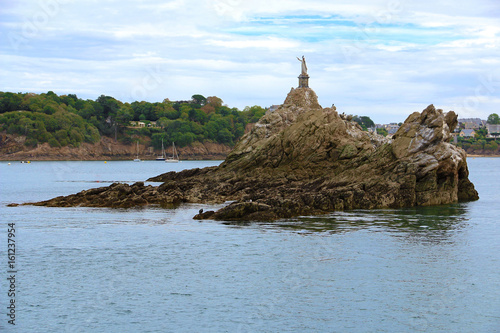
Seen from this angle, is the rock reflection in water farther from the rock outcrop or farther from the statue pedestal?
the statue pedestal

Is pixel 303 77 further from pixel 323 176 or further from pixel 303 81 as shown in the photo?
pixel 323 176

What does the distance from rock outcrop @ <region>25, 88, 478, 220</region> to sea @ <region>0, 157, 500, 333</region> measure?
4.21m

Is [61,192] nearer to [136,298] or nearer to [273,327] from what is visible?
[136,298]

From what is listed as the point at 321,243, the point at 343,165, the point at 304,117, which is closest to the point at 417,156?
the point at 343,165

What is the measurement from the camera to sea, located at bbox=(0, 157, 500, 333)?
21.8 meters

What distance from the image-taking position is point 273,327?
21062 millimetres

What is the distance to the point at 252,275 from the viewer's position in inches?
1093

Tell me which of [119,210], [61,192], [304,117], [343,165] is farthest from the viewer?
[61,192]

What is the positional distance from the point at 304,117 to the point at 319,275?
126 ft

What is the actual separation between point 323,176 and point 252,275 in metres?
29.1

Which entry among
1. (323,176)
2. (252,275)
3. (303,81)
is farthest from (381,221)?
(303,81)

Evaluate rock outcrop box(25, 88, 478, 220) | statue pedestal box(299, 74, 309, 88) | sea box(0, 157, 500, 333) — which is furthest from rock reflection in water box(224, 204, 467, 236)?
statue pedestal box(299, 74, 309, 88)

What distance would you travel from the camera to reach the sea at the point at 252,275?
71.4 ft

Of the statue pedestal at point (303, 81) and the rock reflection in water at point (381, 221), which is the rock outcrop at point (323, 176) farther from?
the statue pedestal at point (303, 81)
